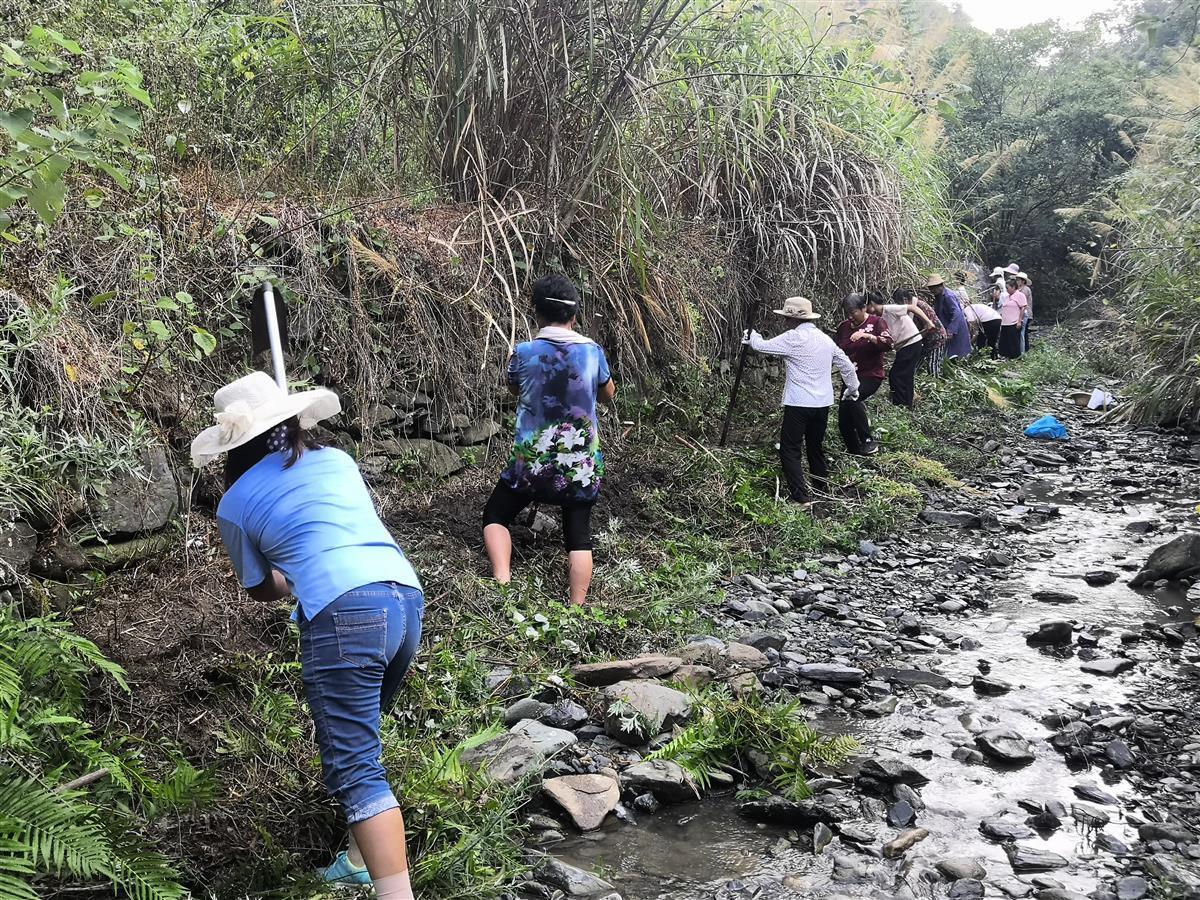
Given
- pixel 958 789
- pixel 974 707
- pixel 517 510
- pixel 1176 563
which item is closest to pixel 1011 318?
pixel 1176 563

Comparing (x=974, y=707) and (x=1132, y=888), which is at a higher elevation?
(x=1132, y=888)

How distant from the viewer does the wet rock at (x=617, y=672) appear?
4.28m

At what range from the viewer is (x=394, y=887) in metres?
2.53

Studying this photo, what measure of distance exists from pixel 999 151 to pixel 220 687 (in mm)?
24900

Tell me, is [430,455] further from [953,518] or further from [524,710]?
[953,518]

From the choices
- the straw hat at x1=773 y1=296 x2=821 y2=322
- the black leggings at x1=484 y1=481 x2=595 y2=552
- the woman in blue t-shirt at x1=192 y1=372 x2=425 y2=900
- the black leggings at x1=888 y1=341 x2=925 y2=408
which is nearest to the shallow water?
the woman in blue t-shirt at x1=192 y1=372 x2=425 y2=900

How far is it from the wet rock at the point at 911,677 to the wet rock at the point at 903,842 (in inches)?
55.7

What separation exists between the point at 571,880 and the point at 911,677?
2432 millimetres

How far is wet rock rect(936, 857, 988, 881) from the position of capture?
10.2ft

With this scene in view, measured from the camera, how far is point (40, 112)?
4.31m

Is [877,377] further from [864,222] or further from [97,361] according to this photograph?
[97,361]

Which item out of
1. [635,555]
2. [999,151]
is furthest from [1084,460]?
[999,151]

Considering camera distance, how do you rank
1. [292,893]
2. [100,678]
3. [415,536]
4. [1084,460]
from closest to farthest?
[292,893] → [100,678] → [415,536] → [1084,460]

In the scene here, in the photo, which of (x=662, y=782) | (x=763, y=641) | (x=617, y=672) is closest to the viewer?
(x=662, y=782)
